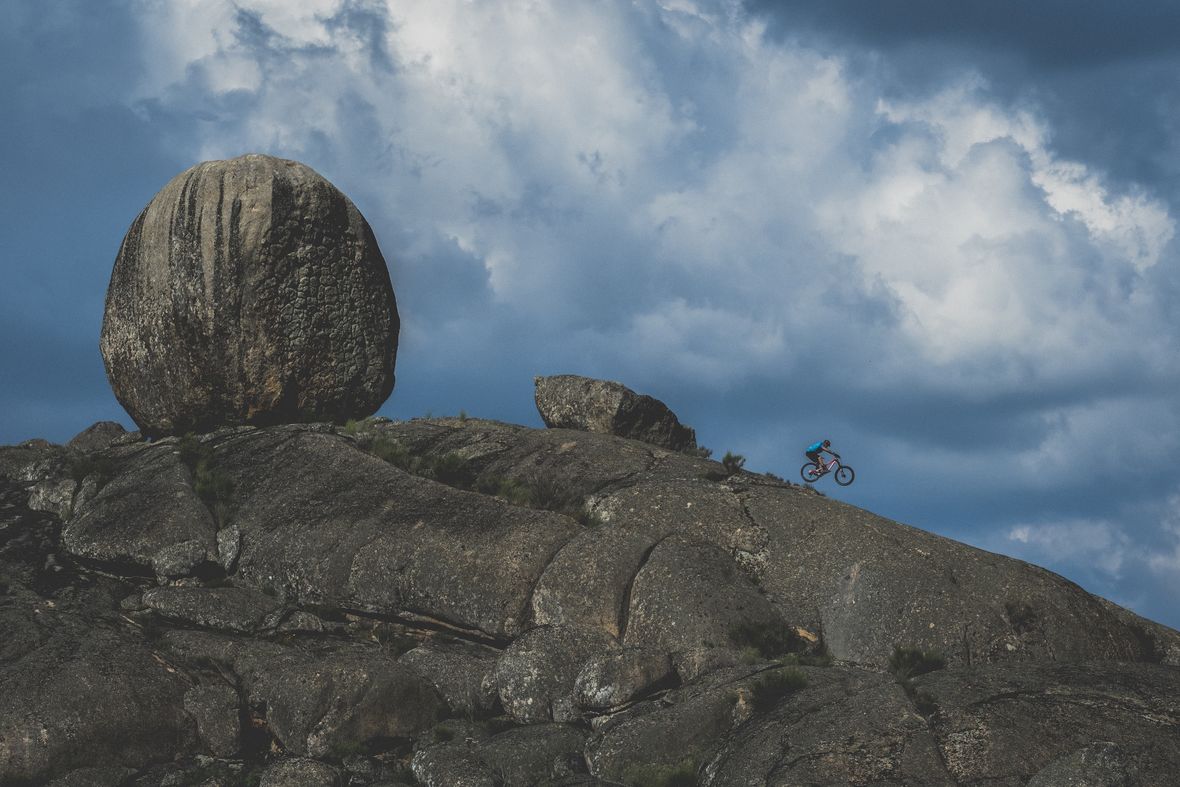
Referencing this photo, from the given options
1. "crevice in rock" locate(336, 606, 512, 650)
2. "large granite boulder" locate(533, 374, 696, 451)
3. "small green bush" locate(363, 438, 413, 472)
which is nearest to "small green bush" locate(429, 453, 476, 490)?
"small green bush" locate(363, 438, 413, 472)

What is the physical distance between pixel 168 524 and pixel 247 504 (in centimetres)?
159

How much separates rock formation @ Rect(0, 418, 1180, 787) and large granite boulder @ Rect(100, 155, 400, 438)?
1746mm

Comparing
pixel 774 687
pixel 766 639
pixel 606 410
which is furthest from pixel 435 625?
pixel 774 687

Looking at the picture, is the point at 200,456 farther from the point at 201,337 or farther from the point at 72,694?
the point at 72,694

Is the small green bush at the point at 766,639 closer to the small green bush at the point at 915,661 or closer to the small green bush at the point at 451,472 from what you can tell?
the small green bush at the point at 915,661

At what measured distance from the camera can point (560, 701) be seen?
17844 millimetres

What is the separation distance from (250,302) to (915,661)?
1711 centimetres

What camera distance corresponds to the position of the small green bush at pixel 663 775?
14.9m

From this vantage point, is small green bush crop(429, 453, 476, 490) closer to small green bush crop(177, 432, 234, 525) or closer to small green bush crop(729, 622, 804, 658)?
small green bush crop(177, 432, 234, 525)

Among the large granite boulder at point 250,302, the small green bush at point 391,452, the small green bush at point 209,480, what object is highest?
the large granite boulder at point 250,302

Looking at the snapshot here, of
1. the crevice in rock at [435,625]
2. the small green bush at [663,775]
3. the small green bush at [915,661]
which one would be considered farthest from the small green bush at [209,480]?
the small green bush at [915,661]

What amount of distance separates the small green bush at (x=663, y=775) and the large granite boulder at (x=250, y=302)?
16.1 meters

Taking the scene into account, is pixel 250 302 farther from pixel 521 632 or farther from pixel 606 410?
pixel 521 632

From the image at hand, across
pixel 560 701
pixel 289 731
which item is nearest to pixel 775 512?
pixel 560 701
